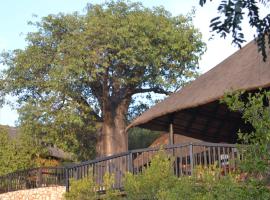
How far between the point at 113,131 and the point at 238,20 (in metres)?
25.2

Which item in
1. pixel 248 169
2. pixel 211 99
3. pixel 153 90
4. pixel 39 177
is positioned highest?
pixel 153 90

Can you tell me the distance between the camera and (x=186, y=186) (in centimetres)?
878

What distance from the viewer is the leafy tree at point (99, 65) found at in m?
26.0

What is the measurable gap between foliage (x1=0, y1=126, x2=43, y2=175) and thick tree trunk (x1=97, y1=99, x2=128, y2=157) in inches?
121

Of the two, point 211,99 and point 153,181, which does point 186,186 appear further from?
point 211,99

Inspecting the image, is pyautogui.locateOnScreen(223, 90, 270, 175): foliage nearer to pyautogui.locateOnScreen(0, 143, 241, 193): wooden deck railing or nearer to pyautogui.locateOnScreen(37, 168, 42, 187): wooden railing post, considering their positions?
pyautogui.locateOnScreen(0, 143, 241, 193): wooden deck railing

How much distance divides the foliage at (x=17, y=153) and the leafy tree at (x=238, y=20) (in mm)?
24026

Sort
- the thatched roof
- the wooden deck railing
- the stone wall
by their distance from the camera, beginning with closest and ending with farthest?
the wooden deck railing, the thatched roof, the stone wall

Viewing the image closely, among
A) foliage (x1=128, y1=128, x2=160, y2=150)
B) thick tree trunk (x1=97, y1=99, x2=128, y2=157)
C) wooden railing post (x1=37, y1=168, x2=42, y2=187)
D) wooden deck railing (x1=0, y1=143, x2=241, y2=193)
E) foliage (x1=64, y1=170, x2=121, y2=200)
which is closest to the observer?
wooden deck railing (x1=0, y1=143, x2=241, y2=193)

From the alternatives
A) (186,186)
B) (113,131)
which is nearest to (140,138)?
(113,131)

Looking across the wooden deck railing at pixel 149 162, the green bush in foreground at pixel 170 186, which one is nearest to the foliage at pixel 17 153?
the wooden deck railing at pixel 149 162

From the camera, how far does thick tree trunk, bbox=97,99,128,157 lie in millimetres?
27469

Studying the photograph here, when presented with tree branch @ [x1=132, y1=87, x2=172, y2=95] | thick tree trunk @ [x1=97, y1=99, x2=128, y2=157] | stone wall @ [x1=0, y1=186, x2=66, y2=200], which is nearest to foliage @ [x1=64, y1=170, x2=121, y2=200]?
stone wall @ [x1=0, y1=186, x2=66, y2=200]

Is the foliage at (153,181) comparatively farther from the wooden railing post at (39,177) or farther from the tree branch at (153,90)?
the tree branch at (153,90)
